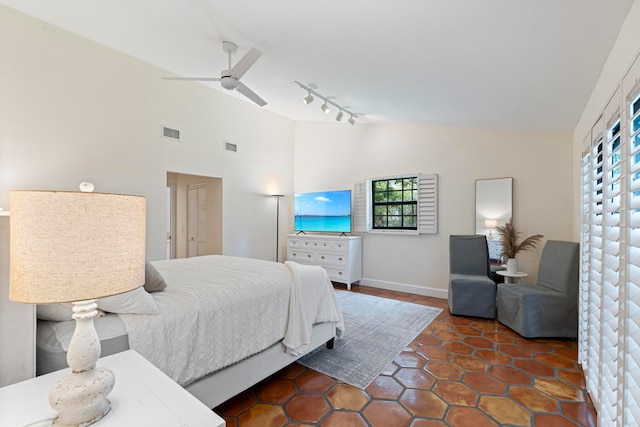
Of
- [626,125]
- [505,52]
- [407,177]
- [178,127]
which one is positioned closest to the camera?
[626,125]

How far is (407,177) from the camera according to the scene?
4.73 meters

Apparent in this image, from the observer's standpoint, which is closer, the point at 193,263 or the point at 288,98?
the point at 193,263

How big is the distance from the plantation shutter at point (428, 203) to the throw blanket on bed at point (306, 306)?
2.50 metres

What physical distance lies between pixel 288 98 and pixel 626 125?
12.9ft

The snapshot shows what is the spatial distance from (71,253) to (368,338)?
8.90 feet

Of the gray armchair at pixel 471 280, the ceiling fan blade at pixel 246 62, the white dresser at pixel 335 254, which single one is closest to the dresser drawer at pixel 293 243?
the white dresser at pixel 335 254

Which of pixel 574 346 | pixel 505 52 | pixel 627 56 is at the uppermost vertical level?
pixel 505 52

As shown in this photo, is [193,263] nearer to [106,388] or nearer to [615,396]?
[106,388]

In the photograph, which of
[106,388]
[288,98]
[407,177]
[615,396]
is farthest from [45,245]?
[407,177]

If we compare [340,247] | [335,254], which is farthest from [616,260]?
[335,254]

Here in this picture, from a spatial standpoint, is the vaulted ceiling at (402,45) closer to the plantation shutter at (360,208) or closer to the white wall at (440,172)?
the white wall at (440,172)

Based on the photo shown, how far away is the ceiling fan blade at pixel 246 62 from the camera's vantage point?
8.45 ft

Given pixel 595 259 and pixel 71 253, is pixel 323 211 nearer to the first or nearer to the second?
pixel 595 259

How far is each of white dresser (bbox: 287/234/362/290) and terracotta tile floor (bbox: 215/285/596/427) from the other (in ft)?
7.51
